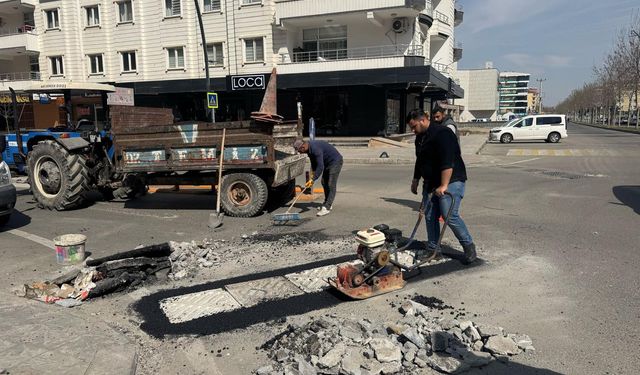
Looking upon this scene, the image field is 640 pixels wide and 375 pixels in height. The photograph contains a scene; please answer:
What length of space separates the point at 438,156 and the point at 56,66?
38.9 meters

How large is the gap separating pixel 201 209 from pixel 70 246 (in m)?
3.66

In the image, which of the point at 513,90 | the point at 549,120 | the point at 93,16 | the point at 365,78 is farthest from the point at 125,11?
the point at 513,90

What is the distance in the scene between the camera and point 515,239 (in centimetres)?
654

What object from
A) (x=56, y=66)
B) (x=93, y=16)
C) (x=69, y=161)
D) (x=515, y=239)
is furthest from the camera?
(x=56, y=66)

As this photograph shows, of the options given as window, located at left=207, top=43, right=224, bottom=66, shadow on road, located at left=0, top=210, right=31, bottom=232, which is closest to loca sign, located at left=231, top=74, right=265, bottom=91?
window, located at left=207, top=43, right=224, bottom=66

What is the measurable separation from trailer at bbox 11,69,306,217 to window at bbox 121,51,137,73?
2633cm

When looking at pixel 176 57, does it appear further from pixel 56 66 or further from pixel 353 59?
pixel 353 59

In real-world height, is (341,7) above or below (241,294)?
above

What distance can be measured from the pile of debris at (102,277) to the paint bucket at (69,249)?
0.18 meters

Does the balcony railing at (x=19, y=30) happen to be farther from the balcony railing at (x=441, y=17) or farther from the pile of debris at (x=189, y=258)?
the pile of debris at (x=189, y=258)

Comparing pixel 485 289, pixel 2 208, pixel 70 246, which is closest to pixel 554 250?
pixel 485 289

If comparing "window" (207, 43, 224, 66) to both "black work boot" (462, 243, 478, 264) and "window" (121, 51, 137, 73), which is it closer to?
"window" (121, 51, 137, 73)

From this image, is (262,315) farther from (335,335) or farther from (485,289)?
(485,289)

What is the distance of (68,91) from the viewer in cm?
949
